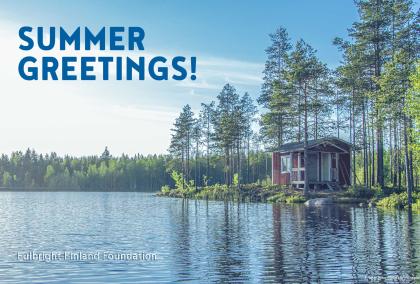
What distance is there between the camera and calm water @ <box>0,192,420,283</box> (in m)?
15.0

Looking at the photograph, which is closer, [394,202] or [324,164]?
[394,202]

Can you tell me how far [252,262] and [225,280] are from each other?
9.75 ft

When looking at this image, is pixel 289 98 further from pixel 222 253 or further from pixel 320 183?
pixel 222 253

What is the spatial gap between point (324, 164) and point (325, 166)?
0.26 metres

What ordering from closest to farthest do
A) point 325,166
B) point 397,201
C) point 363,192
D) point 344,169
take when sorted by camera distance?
point 397,201 → point 363,192 → point 325,166 → point 344,169

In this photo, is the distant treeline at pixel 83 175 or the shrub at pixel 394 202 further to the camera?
the distant treeline at pixel 83 175

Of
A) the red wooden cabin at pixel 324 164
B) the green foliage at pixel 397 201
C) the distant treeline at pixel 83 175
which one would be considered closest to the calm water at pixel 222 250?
the green foliage at pixel 397 201

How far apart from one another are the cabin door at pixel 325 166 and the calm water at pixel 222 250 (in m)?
26.8

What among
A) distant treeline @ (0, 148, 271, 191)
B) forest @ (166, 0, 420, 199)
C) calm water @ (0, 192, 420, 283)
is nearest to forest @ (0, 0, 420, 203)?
forest @ (166, 0, 420, 199)

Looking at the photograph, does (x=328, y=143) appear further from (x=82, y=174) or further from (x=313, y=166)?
(x=82, y=174)

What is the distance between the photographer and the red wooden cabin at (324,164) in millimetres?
58031

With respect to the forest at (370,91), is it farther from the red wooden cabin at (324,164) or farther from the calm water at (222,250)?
the calm water at (222,250)

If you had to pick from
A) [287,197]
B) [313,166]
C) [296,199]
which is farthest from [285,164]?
[296,199]

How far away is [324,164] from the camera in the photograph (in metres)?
59.1
